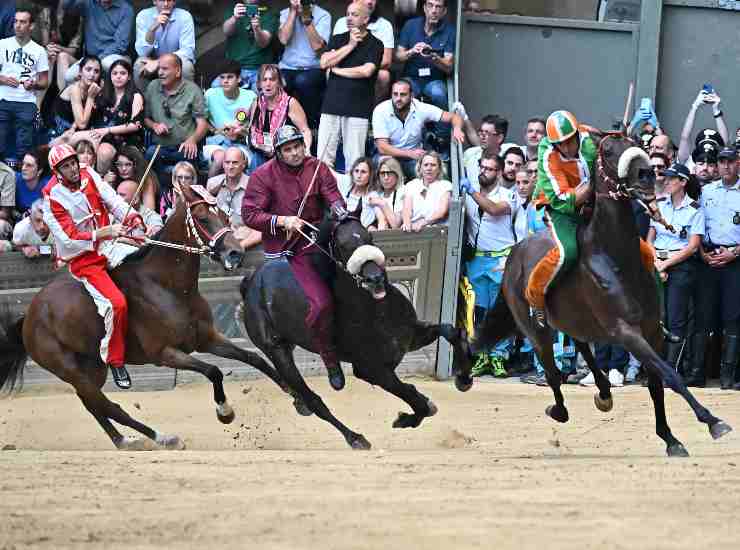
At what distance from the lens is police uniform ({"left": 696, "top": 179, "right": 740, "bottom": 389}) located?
43.7 feet

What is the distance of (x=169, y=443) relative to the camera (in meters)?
10.8

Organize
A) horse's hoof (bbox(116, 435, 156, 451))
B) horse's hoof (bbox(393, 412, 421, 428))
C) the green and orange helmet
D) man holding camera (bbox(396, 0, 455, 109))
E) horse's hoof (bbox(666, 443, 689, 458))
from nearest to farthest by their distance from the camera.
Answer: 1. horse's hoof (bbox(666, 443, 689, 458))
2. the green and orange helmet
3. horse's hoof (bbox(393, 412, 421, 428))
4. horse's hoof (bbox(116, 435, 156, 451))
5. man holding camera (bbox(396, 0, 455, 109))

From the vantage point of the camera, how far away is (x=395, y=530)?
6516mm

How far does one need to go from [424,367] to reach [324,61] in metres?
3.52

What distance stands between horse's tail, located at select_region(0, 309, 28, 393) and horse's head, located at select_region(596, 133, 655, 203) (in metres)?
4.99

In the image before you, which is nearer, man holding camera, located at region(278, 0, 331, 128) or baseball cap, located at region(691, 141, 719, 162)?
baseball cap, located at region(691, 141, 719, 162)

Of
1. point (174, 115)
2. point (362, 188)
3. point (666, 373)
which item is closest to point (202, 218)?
point (666, 373)

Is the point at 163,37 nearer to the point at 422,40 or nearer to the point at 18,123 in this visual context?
the point at 18,123

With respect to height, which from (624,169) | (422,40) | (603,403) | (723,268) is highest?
(422,40)

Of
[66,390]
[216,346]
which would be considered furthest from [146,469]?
[66,390]

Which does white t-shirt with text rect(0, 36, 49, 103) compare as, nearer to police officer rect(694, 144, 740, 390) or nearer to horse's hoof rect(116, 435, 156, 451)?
horse's hoof rect(116, 435, 156, 451)

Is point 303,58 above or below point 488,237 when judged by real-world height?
above

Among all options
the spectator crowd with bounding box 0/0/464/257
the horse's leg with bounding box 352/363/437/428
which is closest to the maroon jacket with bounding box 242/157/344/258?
the horse's leg with bounding box 352/363/437/428

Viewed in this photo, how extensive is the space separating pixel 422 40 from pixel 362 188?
237 cm
